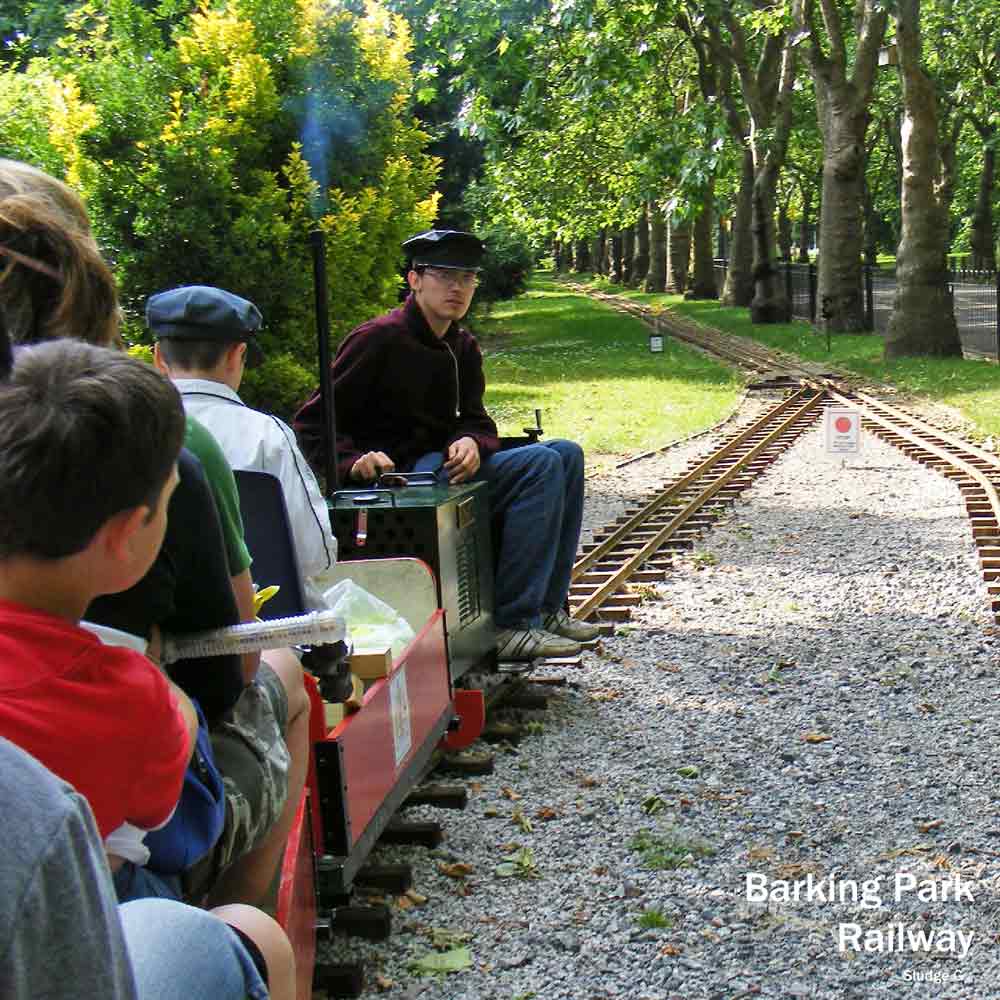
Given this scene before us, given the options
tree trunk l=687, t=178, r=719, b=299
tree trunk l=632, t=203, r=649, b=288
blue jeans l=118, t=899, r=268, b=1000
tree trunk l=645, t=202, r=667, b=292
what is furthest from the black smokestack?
tree trunk l=632, t=203, r=649, b=288

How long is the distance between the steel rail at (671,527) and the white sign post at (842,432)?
69 cm

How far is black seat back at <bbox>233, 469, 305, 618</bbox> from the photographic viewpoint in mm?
3926

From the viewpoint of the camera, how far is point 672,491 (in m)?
11.4

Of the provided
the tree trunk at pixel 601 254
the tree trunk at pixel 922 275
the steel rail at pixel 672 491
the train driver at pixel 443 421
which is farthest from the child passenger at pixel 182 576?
the tree trunk at pixel 601 254

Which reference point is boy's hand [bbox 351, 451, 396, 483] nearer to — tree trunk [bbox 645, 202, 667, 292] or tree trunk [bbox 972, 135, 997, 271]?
tree trunk [bbox 972, 135, 997, 271]

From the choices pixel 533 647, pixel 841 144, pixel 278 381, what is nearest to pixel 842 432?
pixel 278 381

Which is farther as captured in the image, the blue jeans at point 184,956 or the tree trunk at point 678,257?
the tree trunk at point 678,257

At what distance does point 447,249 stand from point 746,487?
627 centimetres

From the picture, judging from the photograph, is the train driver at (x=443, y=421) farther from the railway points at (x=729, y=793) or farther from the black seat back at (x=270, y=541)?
the black seat back at (x=270, y=541)

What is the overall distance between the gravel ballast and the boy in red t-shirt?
1.71 m

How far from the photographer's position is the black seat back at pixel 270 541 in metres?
3.93

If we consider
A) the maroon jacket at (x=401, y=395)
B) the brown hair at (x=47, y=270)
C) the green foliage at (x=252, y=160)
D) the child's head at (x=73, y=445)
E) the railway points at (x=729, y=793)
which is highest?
the green foliage at (x=252, y=160)

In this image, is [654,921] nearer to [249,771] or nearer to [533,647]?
[249,771]

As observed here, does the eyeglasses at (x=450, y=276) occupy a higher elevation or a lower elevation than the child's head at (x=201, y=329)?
higher
